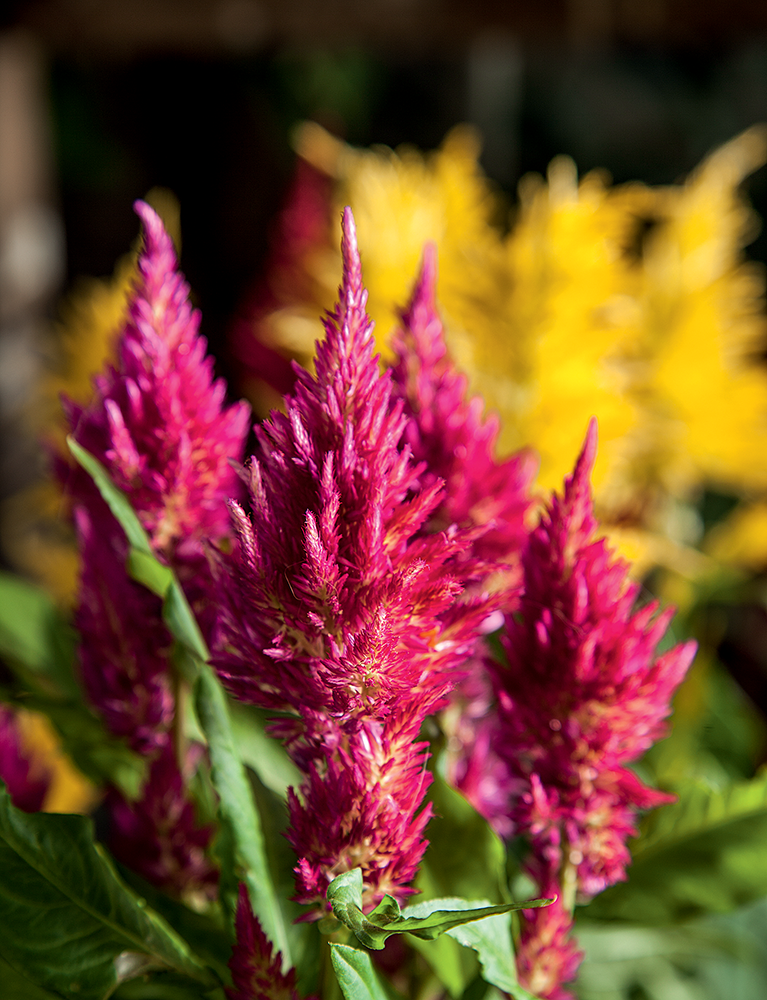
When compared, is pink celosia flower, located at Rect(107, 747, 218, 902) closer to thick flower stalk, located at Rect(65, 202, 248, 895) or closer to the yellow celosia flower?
thick flower stalk, located at Rect(65, 202, 248, 895)

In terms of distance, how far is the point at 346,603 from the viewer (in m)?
0.30

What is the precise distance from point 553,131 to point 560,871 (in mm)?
2209

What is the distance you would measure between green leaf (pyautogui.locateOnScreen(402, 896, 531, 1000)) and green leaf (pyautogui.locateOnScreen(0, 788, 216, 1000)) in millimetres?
121

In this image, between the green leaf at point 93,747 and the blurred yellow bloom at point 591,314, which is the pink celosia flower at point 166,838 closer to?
the green leaf at point 93,747

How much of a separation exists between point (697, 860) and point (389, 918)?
0.70 ft

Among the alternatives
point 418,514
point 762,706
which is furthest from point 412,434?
point 762,706

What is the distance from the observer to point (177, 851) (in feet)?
1.46

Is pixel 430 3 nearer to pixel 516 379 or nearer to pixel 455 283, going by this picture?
pixel 455 283

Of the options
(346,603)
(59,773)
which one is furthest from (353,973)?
(59,773)

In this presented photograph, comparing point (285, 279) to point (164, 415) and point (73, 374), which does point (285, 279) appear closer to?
point (73, 374)

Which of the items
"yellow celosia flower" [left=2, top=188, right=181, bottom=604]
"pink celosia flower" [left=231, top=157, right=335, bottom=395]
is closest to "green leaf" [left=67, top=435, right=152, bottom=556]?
"yellow celosia flower" [left=2, top=188, right=181, bottom=604]

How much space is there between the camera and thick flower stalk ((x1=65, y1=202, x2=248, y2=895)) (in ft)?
1.27

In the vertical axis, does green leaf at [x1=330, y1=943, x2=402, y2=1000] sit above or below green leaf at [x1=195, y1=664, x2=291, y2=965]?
below

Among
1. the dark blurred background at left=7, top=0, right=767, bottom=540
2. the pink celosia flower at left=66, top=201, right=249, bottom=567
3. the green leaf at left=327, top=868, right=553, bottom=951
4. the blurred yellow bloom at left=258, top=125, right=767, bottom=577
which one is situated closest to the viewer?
the green leaf at left=327, top=868, right=553, bottom=951
